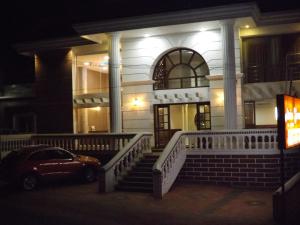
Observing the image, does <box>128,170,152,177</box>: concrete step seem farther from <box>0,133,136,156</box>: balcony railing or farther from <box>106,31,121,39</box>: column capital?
<box>106,31,121,39</box>: column capital

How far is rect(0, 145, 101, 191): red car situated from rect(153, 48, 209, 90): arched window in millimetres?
6382

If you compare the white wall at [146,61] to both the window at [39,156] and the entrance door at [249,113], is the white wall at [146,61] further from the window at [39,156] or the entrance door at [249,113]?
the window at [39,156]

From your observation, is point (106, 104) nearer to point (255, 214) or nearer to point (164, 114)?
point (164, 114)

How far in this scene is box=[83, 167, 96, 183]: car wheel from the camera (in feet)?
56.1

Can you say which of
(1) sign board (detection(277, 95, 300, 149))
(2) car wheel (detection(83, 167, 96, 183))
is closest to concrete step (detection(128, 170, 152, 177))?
(2) car wheel (detection(83, 167, 96, 183))

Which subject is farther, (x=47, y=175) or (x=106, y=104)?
(x=106, y=104)

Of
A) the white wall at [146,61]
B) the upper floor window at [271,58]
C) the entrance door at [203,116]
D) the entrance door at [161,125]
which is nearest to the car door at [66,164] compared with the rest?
the white wall at [146,61]

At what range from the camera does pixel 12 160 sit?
1586 centimetres

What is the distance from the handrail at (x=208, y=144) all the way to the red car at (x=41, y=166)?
12.7 ft

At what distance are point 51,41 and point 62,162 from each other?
9040mm

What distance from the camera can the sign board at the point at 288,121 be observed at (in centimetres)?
1030

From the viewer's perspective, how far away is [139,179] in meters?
15.8

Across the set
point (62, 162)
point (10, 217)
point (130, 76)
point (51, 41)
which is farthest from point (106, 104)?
point (10, 217)

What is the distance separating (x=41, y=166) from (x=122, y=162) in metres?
3.18
